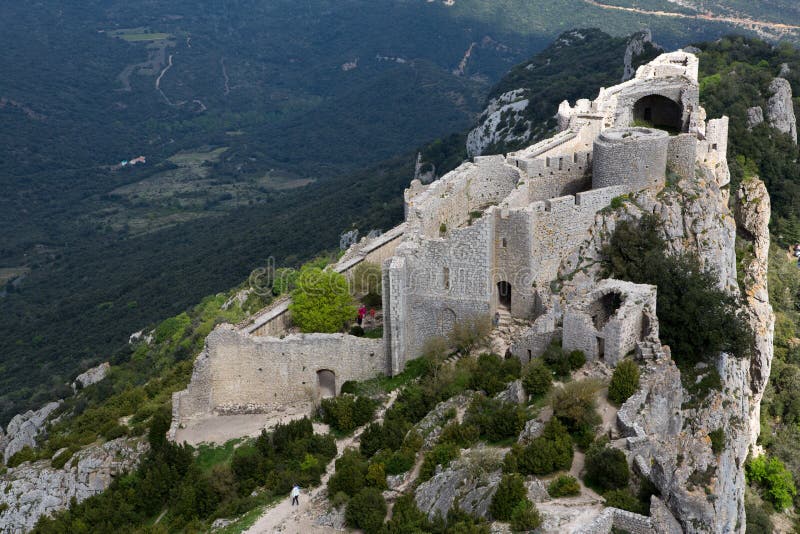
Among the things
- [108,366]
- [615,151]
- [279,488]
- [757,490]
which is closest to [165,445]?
[279,488]

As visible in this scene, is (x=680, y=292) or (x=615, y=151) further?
(x=615, y=151)

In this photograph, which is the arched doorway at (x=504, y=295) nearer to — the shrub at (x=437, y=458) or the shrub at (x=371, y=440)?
the shrub at (x=371, y=440)

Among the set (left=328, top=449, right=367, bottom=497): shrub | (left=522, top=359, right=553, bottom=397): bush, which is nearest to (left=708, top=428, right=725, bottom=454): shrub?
(left=522, top=359, right=553, bottom=397): bush

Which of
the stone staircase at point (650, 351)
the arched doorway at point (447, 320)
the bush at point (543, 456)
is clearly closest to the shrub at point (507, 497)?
the bush at point (543, 456)

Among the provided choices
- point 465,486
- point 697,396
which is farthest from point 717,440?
point 465,486

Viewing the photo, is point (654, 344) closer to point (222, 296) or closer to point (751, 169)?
point (751, 169)

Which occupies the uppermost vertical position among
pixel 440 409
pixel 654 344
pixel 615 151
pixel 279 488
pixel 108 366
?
pixel 615 151
